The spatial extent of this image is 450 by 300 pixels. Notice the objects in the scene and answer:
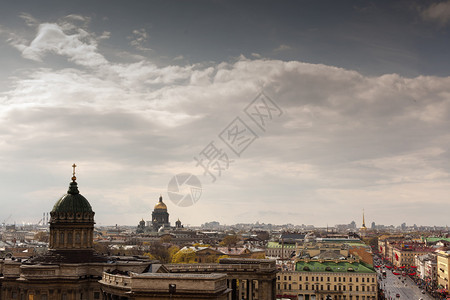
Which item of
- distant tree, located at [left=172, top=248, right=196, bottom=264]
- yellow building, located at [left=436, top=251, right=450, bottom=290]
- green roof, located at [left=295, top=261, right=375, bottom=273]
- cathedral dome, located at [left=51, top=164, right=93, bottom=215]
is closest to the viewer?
cathedral dome, located at [left=51, top=164, right=93, bottom=215]

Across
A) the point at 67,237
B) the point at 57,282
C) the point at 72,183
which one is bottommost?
the point at 57,282

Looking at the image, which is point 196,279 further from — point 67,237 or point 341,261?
point 341,261

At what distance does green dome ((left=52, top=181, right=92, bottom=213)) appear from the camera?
3172 inches

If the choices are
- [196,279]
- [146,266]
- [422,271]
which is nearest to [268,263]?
[146,266]

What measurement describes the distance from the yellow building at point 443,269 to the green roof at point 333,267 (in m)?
39.4

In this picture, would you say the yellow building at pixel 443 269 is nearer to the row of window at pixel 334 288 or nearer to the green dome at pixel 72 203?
the row of window at pixel 334 288

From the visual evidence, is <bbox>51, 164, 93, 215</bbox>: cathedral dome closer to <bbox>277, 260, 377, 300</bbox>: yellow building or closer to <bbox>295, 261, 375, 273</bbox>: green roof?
<bbox>277, 260, 377, 300</bbox>: yellow building

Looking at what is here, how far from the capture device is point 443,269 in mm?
157375

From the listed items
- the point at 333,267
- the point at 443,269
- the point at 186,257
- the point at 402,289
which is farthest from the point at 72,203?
the point at 443,269

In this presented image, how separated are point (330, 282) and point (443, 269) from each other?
5321 cm

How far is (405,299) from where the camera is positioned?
134 meters

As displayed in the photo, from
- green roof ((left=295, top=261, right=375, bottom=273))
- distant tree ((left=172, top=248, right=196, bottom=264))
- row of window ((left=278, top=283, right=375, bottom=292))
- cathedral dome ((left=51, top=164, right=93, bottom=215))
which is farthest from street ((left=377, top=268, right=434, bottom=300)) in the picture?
cathedral dome ((left=51, top=164, right=93, bottom=215))

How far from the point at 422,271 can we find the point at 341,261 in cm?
7724

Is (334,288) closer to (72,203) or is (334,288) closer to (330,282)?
(330,282)
